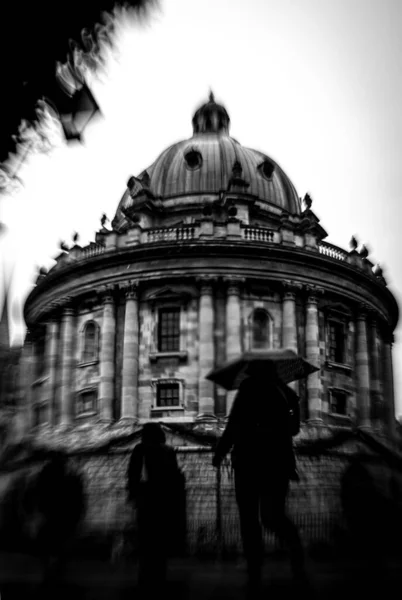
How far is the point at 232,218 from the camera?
35312 mm

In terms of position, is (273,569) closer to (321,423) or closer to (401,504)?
(401,504)

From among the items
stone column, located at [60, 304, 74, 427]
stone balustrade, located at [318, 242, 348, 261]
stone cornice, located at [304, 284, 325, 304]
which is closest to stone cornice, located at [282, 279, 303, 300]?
stone cornice, located at [304, 284, 325, 304]

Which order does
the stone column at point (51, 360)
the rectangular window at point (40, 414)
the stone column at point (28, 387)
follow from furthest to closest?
the stone column at point (28, 387) → the rectangular window at point (40, 414) → the stone column at point (51, 360)

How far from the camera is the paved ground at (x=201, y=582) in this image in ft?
22.1

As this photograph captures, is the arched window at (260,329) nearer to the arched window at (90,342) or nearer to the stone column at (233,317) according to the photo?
the stone column at (233,317)

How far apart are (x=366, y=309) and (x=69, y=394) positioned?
15.3m

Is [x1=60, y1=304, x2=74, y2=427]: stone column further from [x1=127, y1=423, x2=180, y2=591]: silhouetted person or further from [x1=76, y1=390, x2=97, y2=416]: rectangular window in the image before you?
[x1=127, y1=423, x2=180, y2=591]: silhouetted person

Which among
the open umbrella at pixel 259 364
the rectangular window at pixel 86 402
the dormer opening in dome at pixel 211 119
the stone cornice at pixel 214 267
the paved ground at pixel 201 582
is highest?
the dormer opening in dome at pixel 211 119

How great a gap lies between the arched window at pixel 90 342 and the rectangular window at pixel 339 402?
1152cm

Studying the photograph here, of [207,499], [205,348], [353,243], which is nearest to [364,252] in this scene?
[353,243]

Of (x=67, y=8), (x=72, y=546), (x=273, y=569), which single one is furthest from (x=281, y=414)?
(x=72, y=546)

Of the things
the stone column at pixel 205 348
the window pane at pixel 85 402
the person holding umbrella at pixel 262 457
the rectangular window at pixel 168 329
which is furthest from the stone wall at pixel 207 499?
the window pane at pixel 85 402

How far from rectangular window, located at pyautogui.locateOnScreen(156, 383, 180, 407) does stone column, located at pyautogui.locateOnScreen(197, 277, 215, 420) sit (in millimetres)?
1294

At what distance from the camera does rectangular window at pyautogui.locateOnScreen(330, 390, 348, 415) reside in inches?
1387
